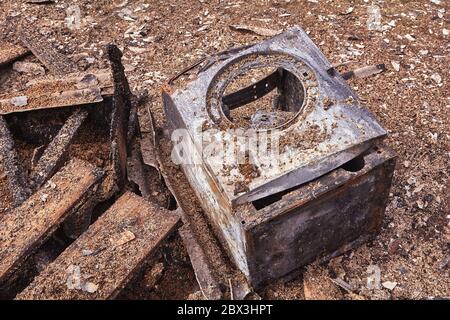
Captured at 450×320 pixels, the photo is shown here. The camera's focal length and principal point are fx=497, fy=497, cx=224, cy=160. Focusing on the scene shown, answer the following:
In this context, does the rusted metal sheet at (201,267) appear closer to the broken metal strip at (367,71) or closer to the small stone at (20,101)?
the small stone at (20,101)

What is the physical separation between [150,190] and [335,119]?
1.37 m

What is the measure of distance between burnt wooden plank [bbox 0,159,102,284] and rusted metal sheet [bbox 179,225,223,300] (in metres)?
0.65

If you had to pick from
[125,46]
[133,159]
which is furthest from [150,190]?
[125,46]

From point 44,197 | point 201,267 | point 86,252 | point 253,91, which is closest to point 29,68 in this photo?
point 44,197

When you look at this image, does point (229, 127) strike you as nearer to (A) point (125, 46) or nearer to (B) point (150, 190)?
(B) point (150, 190)

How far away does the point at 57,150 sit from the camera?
330 centimetres

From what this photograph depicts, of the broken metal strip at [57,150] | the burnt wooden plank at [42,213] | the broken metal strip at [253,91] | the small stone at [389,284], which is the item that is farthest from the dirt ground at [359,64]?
the broken metal strip at [253,91]

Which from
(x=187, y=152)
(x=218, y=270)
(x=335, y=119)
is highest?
(x=335, y=119)

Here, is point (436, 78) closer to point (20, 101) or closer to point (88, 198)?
point (88, 198)

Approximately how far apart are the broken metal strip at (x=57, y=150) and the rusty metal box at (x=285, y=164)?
0.70 m

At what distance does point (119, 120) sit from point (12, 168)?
764 mm

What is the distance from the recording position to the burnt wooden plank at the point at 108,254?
8.58ft

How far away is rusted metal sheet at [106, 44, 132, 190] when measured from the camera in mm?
3160

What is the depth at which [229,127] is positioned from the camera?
108 inches
